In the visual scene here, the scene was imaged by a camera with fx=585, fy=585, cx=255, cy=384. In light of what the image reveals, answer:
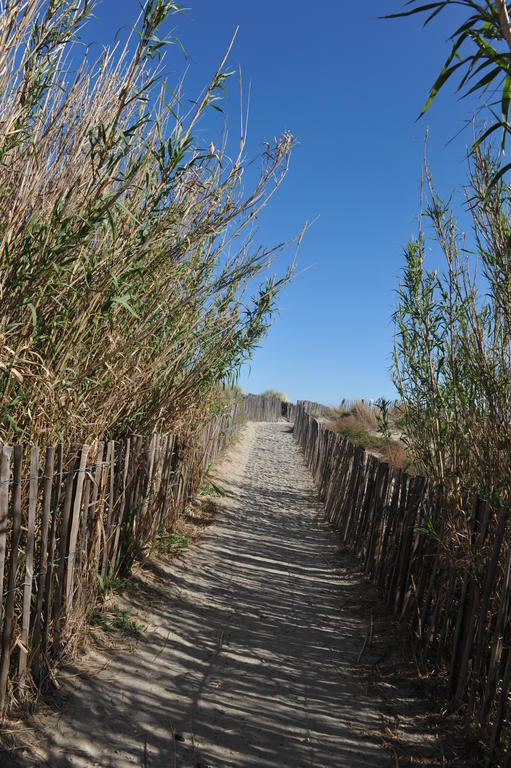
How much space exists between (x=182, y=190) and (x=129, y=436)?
5.64 ft

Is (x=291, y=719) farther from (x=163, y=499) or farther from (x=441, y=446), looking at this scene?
(x=163, y=499)

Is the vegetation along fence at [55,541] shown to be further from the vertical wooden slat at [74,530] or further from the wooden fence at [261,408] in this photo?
the wooden fence at [261,408]

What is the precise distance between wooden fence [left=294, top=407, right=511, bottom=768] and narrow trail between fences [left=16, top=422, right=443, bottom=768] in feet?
0.74

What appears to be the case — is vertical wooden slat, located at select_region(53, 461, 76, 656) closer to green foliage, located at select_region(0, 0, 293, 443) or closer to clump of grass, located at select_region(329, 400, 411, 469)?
green foliage, located at select_region(0, 0, 293, 443)

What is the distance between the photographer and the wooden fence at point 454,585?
95.3 inches

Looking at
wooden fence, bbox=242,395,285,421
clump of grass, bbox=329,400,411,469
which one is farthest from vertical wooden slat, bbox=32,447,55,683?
wooden fence, bbox=242,395,285,421

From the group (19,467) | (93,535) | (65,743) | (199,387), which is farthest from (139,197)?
(65,743)

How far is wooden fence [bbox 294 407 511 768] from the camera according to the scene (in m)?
2.42

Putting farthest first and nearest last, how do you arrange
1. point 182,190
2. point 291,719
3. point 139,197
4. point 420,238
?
point 420,238, point 182,190, point 139,197, point 291,719

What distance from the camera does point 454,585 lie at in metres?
2.96

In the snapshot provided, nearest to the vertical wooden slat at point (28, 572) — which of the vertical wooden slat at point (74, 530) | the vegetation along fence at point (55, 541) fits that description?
the vegetation along fence at point (55, 541)

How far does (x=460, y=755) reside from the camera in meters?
2.41

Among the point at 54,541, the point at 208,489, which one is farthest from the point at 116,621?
the point at 208,489

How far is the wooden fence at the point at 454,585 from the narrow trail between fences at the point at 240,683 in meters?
0.23
